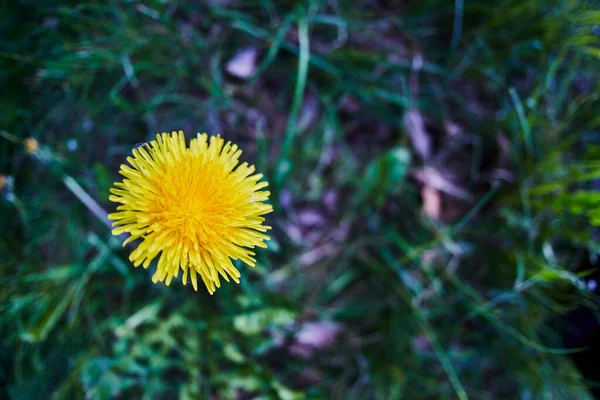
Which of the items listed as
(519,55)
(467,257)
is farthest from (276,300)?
(519,55)

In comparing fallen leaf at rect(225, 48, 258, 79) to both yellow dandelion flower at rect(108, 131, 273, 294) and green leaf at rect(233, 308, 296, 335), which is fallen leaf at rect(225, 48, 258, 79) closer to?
yellow dandelion flower at rect(108, 131, 273, 294)

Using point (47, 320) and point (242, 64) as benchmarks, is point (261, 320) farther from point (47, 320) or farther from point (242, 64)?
point (242, 64)

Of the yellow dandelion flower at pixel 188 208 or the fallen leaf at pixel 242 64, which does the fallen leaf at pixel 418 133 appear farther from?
the yellow dandelion flower at pixel 188 208

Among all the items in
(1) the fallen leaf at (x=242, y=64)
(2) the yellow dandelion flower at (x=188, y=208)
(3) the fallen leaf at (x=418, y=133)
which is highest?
(1) the fallen leaf at (x=242, y=64)

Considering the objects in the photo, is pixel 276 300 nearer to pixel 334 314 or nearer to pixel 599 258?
pixel 334 314

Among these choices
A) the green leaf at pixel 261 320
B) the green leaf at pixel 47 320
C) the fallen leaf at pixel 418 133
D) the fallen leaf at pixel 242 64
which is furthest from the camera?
the fallen leaf at pixel 418 133

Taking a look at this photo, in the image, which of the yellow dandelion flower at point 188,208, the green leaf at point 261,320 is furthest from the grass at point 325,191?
the yellow dandelion flower at point 188,208

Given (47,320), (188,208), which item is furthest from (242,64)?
(47,320)
